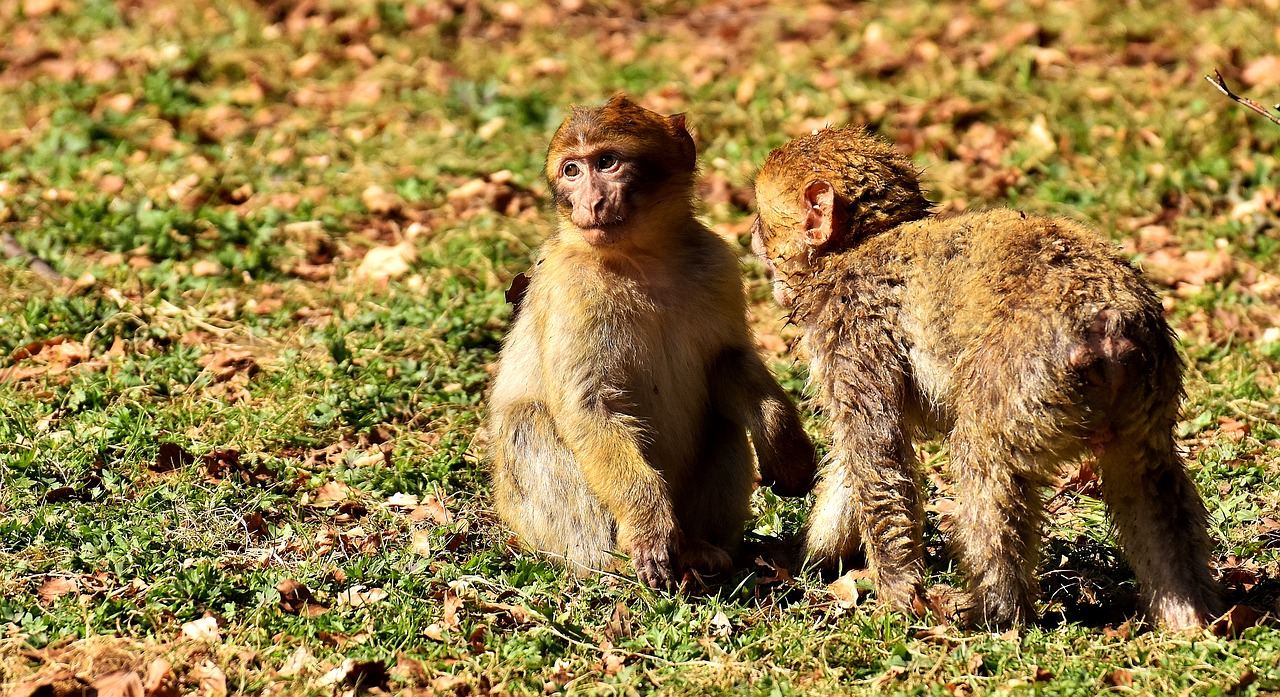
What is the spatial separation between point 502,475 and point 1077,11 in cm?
835

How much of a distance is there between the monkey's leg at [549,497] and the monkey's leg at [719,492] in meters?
0.43

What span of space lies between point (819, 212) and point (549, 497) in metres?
1.71

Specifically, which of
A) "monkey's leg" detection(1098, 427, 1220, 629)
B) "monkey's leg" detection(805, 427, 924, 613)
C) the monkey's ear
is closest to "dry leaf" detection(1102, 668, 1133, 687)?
"monkey's leg" detection(1098, 427, 1220, 629)

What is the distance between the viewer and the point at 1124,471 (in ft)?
16.5

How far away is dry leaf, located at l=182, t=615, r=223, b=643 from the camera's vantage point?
534cm

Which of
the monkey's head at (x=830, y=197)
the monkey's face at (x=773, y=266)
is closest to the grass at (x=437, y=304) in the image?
the monkey's face at (x=773, y=266)

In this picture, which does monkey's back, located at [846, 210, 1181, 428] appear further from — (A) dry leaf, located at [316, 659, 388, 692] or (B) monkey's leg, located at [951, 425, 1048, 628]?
(A) dry leaf, located at [316, 659, 388, 692]

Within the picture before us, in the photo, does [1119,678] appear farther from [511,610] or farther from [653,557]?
[511,610]

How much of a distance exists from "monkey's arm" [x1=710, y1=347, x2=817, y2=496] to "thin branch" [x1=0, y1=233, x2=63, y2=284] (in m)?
4.68

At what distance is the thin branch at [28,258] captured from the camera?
339 inches

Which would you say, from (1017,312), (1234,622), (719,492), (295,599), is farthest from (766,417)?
(295,599)

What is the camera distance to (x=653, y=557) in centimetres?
569

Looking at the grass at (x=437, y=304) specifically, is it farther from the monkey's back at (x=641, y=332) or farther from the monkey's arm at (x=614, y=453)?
the monkey's back at (x=641, y=332)

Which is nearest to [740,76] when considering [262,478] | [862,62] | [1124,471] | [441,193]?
[862,62]
